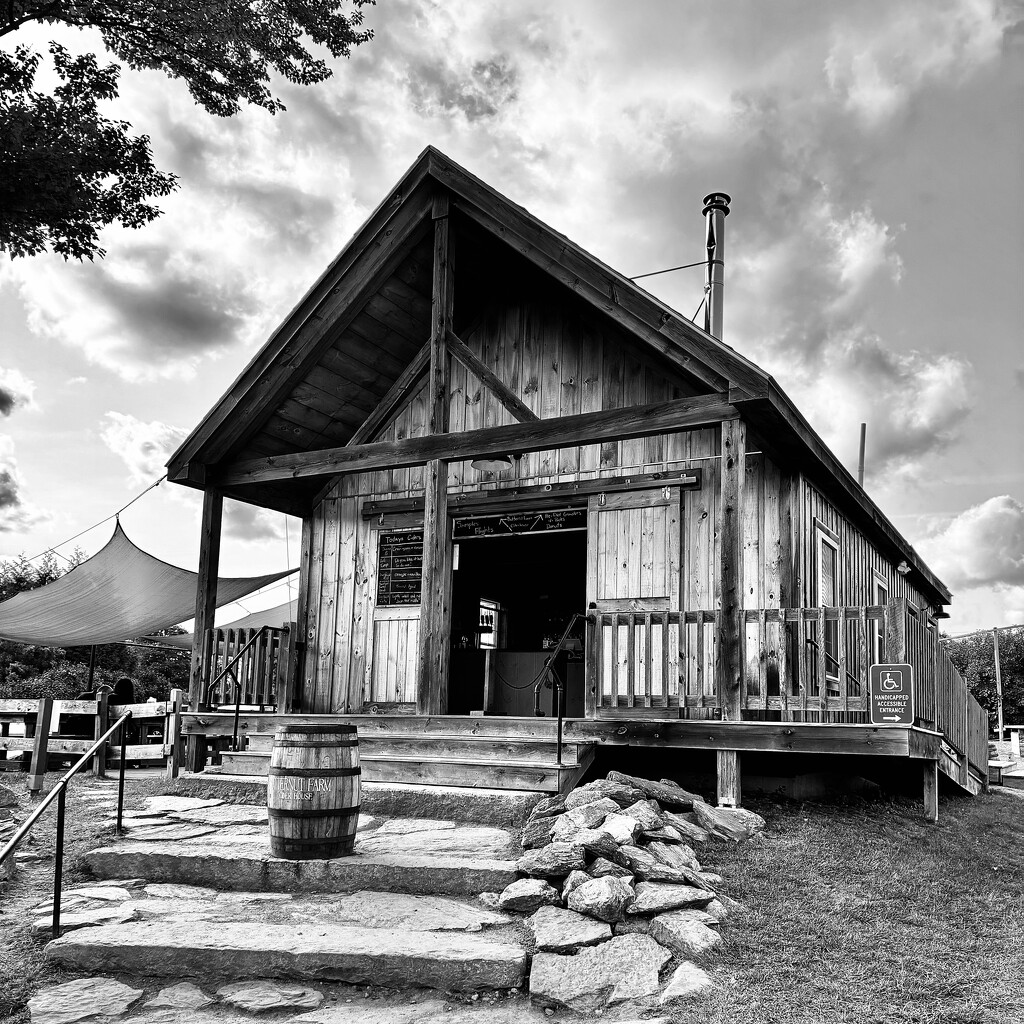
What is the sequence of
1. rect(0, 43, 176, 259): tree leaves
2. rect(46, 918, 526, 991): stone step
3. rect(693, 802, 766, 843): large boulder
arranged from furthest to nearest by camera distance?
rect(0, 43, 176, 259): tree leaves
rect(693, 802, 766, 843): large boulder
rect(46, 918, 526, 991): stone step

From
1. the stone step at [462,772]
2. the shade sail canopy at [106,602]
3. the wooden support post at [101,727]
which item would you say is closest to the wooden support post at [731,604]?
the stone step at [462,772]

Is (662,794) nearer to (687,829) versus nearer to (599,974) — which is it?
(687,829)

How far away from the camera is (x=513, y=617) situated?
15242 mm

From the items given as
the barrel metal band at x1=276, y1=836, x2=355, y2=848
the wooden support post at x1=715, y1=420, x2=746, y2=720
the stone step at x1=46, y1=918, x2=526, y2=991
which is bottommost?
the stone step at x1=46, y1=918, x2=526, y2=991

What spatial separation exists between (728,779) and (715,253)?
7.38m

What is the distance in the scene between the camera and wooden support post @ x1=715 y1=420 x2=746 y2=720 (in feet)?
25.3

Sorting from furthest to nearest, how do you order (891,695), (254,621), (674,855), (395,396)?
1. (254,621)
2. (395,396)
3. (891,695)
4. (674,855)

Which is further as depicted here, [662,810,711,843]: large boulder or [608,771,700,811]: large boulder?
[608,771,700,811]: large boulder

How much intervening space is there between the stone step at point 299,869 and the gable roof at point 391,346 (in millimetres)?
4274

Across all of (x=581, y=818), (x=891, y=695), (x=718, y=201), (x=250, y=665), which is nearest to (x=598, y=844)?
(x=581, y=818)

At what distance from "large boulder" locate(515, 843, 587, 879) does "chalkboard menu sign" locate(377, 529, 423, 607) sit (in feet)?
19.1

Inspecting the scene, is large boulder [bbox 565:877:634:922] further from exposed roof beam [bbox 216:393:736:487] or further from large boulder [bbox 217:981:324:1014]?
exposed roof beam [bbox 216:393:736:487]

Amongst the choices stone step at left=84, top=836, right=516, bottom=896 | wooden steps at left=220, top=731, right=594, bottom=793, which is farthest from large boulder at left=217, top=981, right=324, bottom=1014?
wooden steps at left=220, top=731, right=594, bottom=793

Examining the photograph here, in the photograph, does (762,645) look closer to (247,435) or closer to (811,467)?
(811,467)
